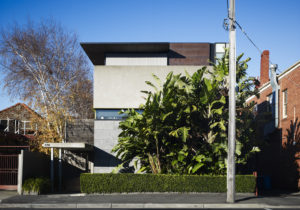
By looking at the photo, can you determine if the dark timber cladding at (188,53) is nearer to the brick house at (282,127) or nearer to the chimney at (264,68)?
the brick house at (282,127)

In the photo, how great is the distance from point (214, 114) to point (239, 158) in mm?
2428

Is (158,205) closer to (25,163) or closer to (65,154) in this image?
(25,163)

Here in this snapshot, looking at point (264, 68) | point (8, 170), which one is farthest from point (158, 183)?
point (264, 68)

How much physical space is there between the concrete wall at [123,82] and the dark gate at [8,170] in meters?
5.68

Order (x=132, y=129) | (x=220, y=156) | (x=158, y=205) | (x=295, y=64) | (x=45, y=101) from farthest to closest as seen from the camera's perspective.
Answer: (x=45, y=101)
(x=295, y=64)
(x=132, y=129)
(x=220, y=156)
(x=158, y=205)

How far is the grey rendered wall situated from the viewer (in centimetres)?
2006

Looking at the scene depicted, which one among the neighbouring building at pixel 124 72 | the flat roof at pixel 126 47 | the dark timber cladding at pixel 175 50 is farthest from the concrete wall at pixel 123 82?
the dark timber cladding at pixel 175 50

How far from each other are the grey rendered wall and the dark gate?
4.40 meters

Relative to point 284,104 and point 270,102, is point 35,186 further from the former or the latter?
point 270,102

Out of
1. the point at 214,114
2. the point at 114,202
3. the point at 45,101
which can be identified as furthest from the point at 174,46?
the point at 114,202

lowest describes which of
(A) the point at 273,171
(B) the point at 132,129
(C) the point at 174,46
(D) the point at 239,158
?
(A) the point at 273,171

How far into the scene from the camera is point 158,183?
15.9 meters

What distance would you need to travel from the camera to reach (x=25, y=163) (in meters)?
17.6

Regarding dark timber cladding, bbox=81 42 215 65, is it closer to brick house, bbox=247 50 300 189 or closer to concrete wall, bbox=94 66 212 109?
concrete wall, bbox=94 66 212 109
